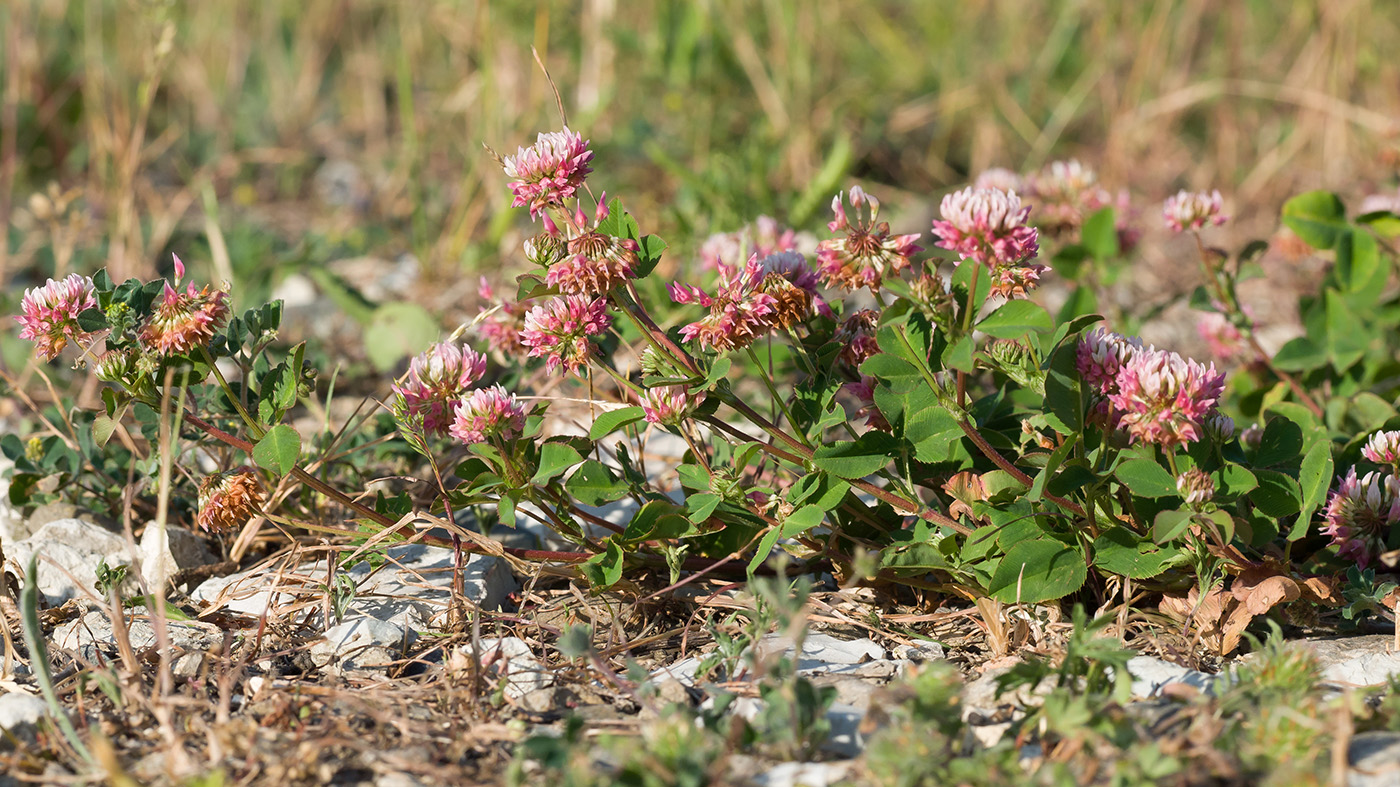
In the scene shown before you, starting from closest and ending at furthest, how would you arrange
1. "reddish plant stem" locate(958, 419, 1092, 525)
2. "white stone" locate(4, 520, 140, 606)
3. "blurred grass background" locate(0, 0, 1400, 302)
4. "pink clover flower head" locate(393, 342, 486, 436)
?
"reddish plant stem" locate(958, 419, 1092, 525) → "pink clover flower head" locate(393, 342, 486, 436) → "white stone" locate(4, 520, 140, 606) → "blurred grass background" locate(0, 0, 1400, 302)

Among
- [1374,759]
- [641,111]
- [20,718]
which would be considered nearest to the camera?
[1374,759]

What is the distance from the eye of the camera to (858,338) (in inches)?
72.5

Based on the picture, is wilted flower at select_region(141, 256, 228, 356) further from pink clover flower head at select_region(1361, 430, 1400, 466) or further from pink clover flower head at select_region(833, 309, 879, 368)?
pink clover flower head at select_region(1361, 430, 1400, 466)

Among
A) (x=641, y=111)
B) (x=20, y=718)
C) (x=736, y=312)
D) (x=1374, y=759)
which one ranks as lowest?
(x=1374, y=759)

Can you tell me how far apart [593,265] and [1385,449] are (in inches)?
49.6

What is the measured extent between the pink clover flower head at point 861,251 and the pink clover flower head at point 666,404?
10.7 inches

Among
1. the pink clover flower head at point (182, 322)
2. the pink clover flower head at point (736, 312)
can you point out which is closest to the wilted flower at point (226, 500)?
the pink clover flower head at point (182, 322)

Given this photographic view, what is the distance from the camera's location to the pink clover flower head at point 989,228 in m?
1.62

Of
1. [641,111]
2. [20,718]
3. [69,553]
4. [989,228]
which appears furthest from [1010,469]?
[641,111]

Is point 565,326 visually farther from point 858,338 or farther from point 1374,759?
point 1374,759

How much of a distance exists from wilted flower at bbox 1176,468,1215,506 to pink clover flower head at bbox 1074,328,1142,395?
16 centimetres

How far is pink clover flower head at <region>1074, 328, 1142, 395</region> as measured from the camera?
169 cm

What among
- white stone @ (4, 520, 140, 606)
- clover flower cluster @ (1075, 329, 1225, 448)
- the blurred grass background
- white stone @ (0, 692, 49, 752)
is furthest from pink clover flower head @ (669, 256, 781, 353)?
the blurred grass background

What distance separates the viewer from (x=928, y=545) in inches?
72.0
